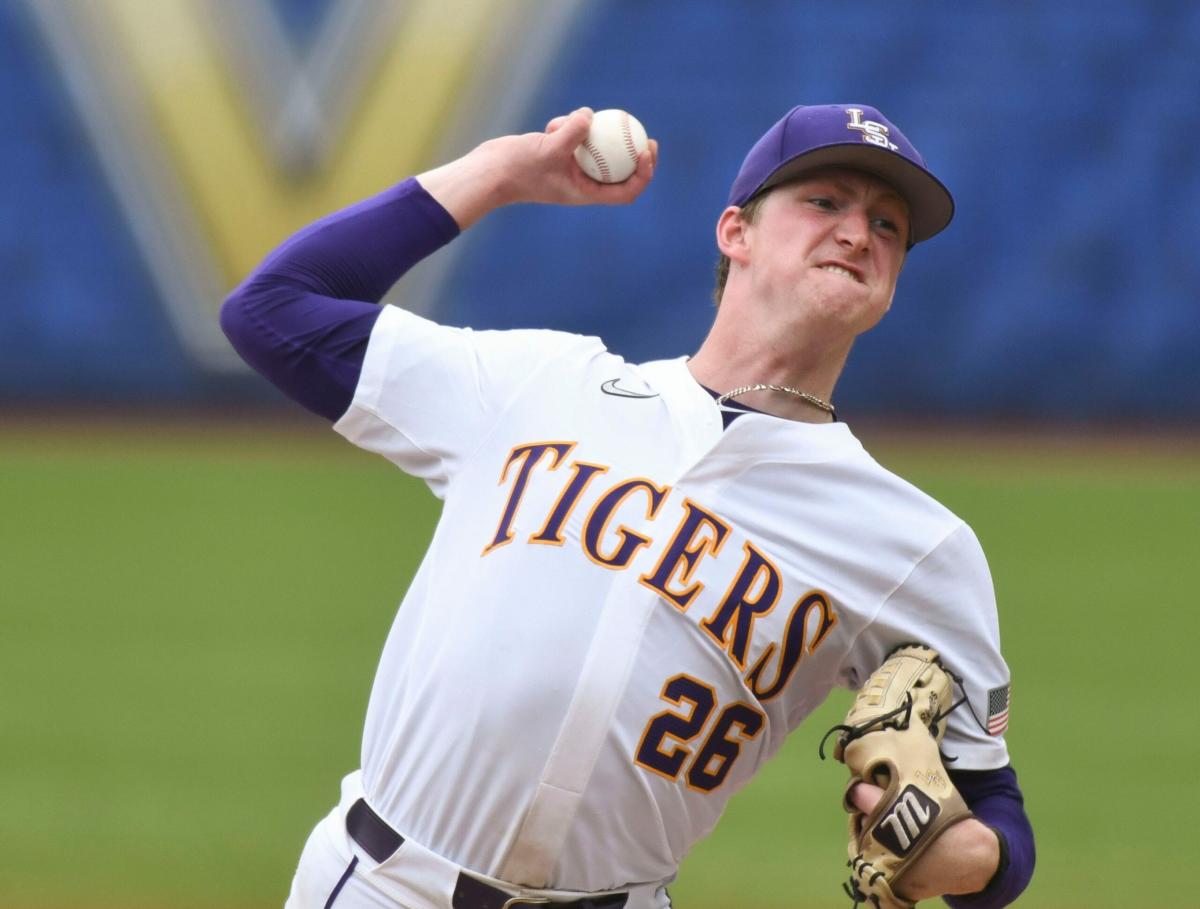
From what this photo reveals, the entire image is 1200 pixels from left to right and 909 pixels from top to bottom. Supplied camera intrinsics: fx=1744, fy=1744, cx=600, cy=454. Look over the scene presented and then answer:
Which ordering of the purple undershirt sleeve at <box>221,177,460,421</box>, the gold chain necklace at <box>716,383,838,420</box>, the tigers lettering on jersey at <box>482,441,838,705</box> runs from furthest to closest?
1. the gold chain necklace at <box>716,383,838,420</box>
2. the purple undershirt sleeve at <box>221,177,460,421</box>
3. the tigers lettering on jersey at <box>482,441,838,705</box>

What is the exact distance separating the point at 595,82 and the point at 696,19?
889 millimetres

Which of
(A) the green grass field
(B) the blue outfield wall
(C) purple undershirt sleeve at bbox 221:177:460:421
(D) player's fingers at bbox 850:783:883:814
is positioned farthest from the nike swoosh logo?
(B) the blue outfield wall

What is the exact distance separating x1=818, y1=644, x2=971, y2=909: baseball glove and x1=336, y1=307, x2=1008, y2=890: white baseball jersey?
96 mm

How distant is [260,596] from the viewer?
912 cm

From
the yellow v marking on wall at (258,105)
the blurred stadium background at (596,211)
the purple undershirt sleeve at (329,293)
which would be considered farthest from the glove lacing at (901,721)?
the yellow v marking on wall at (258,105)

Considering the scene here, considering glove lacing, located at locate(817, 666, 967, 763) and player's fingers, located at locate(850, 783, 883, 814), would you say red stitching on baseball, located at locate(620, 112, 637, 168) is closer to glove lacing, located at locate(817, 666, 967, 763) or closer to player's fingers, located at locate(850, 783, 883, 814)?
glove lacing, located at locate(817, 666, 967, 763)

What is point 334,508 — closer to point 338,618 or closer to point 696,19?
point 338,618

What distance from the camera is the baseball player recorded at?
2.67m

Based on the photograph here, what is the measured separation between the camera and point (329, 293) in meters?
2.89

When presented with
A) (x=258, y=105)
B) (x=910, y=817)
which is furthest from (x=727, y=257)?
(x=258, y=105)

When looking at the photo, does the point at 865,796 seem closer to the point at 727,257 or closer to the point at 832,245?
the point at 832,245

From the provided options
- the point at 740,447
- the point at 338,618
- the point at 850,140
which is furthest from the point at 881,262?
the point at 338,618

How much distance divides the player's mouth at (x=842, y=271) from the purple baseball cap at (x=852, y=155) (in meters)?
0.19

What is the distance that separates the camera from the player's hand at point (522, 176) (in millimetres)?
3008
